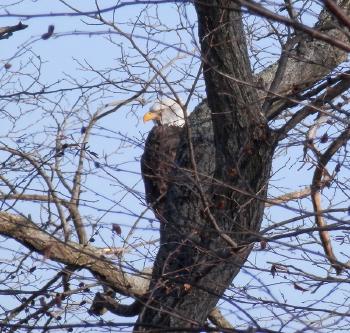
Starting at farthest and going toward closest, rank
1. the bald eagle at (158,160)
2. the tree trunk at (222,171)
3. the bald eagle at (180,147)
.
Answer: the bald eagle at (180,147) < the tree trunk at (222,171) < the bald eagle at (158,160)

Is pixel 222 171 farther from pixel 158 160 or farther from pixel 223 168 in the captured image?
pixel 158 160

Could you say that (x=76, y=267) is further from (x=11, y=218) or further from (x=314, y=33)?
(x=314, y=33)

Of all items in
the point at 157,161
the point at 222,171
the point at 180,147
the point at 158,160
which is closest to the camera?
the point at 158,160

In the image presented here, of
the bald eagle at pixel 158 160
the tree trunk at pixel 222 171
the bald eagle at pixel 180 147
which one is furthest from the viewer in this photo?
the bald eagle at pixel 180 147

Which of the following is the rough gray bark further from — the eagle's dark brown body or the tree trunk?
the eagle's dark brown body

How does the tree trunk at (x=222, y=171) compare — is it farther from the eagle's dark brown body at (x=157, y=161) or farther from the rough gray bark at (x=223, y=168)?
the eagle's dark brown body at (x=157, y=161)

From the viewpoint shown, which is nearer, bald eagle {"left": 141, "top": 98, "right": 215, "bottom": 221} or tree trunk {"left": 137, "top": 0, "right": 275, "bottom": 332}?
tree trunk {"left": 137, "top": 0, "right": 275, "bottom": 332}

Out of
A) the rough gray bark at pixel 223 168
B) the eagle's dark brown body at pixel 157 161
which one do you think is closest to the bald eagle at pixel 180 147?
the eagle's dark brown body at pixel 157 161

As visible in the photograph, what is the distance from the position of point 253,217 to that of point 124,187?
1.13 metres

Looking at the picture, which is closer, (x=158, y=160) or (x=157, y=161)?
(x=158, y=160)

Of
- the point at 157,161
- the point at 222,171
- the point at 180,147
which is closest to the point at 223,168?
the point at 222,171

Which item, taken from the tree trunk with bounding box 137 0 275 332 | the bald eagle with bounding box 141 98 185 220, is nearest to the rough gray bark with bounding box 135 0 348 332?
the tree trunk with bounding box 137 0 275 332

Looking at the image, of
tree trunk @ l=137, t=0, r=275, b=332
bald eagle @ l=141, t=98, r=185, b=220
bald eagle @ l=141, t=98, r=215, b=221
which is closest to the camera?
bald eagle @ l=141, t=98, r=185, b=220

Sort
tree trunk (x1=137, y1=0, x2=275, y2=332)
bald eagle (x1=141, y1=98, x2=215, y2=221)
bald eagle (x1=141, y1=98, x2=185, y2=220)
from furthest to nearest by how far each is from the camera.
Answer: bald eagle (x1=141, y1=98, x2=215, y2=221), tree trunk (x1=137, y1=0, x2=275, y2=332), bald eagle (x1=141, y1=98, x2=185, y2=220)
